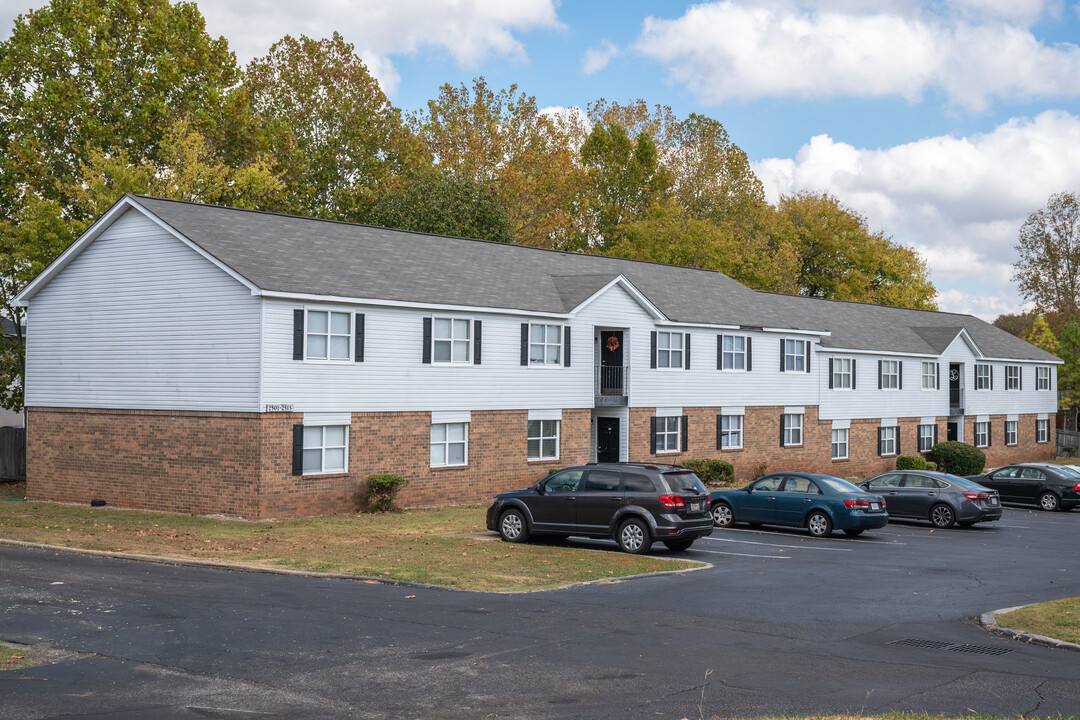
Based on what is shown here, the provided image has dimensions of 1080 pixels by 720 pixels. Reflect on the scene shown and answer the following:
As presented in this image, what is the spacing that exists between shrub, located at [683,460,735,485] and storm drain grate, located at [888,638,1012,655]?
24887 millimetres

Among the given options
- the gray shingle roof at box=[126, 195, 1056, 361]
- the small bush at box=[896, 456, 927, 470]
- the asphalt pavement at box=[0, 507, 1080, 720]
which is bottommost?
the asphalt pavement at box=[0, 507, 1080, 720]

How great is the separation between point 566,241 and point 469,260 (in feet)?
113

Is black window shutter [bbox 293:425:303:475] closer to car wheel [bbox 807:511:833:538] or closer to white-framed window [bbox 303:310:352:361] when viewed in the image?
white-framed window [bbox 303:310:352:361]

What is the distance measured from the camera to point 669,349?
39.0m

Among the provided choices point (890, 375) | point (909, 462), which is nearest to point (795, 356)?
point (909, 462)

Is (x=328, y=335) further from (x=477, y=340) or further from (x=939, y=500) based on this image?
(x=939, y=500)

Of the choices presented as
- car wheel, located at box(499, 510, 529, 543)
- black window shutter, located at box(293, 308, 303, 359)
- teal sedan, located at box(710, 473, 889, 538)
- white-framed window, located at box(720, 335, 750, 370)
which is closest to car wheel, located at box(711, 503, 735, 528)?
teal sedan, located at box(710, 473, 889, 538)

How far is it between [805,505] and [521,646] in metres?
15.2

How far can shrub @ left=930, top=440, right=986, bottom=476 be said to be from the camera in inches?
1961

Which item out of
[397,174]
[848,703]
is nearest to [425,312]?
[848,703]

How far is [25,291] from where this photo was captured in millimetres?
31469

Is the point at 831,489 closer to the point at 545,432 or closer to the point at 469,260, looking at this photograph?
the point at 545,432

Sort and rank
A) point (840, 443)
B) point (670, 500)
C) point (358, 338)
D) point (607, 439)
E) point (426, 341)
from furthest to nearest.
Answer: point (840, 443) → point (607, 439) → point (426, 341) → point (358, 338) → point (670, 500)

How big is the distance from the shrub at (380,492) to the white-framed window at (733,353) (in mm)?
17151
